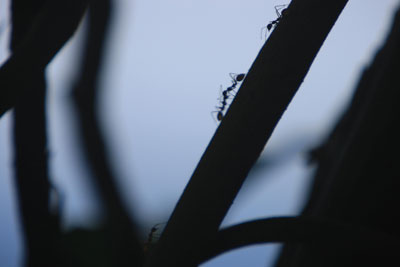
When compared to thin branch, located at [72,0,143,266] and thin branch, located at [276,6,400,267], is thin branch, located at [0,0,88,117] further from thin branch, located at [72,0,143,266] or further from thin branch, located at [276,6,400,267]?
thin branch, located at [276,6,400,267]

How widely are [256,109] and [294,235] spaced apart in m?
0.34

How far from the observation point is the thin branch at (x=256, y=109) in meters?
0.68

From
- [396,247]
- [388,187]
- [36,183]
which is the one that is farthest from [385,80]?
[36,183]

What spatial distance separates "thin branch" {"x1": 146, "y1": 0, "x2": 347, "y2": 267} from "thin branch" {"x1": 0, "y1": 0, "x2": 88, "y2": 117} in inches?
14.9

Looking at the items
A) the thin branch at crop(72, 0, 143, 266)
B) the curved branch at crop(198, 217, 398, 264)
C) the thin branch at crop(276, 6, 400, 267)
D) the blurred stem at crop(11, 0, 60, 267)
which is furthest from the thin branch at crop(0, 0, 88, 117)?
the thin branch at crop(276, 6, 400, 267)

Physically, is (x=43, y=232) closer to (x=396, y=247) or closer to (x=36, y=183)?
(x=36, y=183)

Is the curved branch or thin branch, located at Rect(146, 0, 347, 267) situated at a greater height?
thin branch, located at Rect(146, 0, 347, 267)

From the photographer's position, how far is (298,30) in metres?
0.69

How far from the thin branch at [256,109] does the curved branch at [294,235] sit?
4.5 inches

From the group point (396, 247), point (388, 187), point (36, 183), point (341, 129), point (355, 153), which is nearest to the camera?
point (396, 247)

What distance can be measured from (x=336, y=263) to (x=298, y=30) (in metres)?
0.99

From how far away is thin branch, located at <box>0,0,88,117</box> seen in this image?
73 cm

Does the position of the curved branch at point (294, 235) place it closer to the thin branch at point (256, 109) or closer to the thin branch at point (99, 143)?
the thin branch at point (256, 109)

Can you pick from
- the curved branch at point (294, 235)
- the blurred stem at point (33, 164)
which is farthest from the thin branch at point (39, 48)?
the curved branch at point (294, 235)
